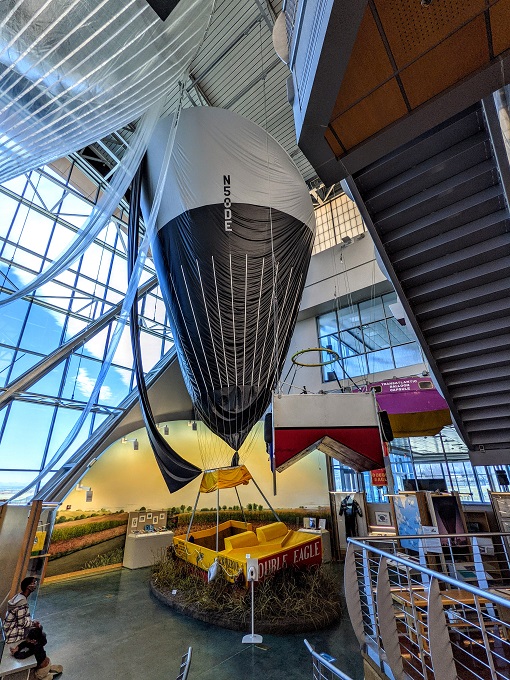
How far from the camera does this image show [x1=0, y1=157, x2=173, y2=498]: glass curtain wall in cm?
964

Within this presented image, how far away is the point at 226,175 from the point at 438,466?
9975 mm

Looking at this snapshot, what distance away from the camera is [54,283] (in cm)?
1105

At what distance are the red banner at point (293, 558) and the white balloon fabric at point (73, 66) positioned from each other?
6.54 meters

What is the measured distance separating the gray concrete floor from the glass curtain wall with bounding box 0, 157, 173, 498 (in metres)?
4.23

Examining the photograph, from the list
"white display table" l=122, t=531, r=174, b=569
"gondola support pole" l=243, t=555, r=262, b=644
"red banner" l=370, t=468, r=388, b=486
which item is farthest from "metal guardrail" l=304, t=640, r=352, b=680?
"white display table" l=122, t=531, r=174, b=569

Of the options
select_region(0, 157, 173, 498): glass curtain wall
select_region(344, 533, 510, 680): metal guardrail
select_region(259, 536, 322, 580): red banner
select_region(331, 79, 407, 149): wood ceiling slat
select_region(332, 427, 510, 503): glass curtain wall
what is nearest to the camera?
select_region(344, 533, 510, 680): metal guardrail

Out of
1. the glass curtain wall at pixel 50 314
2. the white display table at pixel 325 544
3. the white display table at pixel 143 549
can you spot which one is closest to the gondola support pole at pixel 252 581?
the white display table at pixel 325 544

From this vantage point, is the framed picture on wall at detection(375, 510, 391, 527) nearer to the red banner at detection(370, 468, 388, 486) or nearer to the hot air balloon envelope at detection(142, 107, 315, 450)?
the red banner at detection(370, 468, 388, 486)

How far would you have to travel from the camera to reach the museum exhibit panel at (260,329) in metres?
2.30

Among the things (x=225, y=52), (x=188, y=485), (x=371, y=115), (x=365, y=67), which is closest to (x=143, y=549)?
(x=188, y=485)

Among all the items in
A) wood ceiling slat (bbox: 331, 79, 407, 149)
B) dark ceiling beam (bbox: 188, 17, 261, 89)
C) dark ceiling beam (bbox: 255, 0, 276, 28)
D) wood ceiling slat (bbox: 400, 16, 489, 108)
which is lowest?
wood ceiling slat (bbox: 331, 79, 407, 149)

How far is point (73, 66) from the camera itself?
284cm

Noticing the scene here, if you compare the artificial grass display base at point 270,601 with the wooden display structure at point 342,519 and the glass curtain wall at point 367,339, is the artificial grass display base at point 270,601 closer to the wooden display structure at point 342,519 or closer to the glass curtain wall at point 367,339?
the wooden display structure at point 342,519

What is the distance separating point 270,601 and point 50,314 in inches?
396
